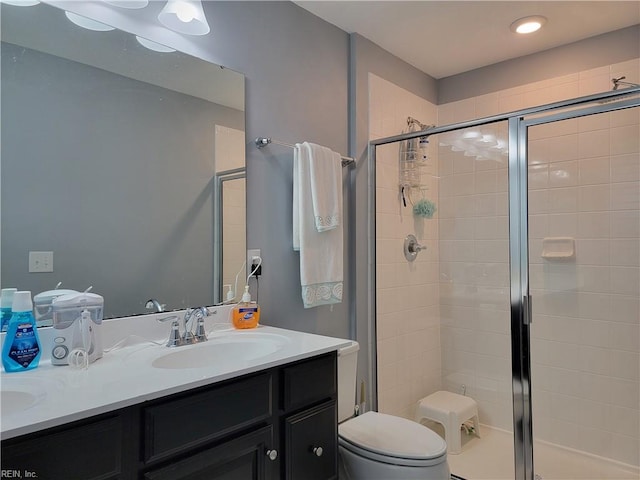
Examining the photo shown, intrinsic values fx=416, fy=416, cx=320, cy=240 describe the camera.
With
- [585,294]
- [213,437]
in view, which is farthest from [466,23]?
[213,437]

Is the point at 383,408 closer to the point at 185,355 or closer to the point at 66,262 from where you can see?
the point at 185,355

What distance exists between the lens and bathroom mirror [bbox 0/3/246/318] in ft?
4.11

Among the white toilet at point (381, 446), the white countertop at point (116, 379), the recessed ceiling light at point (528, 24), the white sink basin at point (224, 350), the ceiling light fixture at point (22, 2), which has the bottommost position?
the white toilet at point (381, 446)

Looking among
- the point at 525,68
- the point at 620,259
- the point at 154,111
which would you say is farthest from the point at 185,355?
the point at 525,68

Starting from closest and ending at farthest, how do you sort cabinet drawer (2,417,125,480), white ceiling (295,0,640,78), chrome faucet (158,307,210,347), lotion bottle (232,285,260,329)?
cabinet drawer (2,417,125,480), chrome faucet (158,307,210,347), lotion bottle (232,285,260,329), white ceiling (295,0,640,78)

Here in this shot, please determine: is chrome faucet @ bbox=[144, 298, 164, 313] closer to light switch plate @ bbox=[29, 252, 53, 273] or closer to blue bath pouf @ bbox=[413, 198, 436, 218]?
light switch plate @ bbox=[29, 252, 53, 273]

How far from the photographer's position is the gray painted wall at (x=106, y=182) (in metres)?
1.25

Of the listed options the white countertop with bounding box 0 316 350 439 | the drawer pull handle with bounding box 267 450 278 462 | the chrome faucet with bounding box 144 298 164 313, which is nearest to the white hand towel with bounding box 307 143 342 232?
the white countertop with bounding box 0 316 350 439

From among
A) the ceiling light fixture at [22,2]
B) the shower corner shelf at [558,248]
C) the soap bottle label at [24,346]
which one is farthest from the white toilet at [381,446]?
the ceiling light fixture at [22,2]

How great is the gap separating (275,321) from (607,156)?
6.76 feet

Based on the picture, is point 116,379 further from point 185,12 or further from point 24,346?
point 185,12

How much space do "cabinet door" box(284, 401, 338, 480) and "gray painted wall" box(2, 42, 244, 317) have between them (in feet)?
2.15

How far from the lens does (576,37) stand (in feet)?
8.14

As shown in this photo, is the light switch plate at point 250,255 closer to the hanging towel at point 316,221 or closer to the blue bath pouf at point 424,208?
the hanging towel at point 316,221
